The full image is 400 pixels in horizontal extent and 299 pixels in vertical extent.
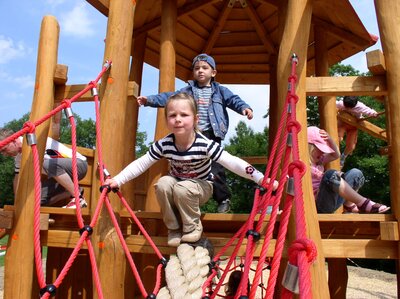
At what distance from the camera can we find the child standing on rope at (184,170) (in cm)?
251

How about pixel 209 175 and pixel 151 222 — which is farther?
pixel 151 222

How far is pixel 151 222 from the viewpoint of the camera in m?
3.45

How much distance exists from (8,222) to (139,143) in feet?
167


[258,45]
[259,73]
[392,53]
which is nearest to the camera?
[392,53]

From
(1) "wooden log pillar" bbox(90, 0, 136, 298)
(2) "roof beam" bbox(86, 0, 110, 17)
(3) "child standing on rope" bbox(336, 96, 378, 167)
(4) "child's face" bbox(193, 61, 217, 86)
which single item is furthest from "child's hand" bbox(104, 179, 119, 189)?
(3) "child standing on rope" bbox(336, 96, 378, 167)

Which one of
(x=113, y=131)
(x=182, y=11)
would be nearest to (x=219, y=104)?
(x=113, y=131)

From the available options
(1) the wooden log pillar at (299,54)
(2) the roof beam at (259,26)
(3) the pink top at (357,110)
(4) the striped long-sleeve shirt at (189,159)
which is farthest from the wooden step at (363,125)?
(4) the striped long-sleeve shirt at (189,159)

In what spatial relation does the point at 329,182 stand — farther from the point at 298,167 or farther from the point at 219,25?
the point at 219,25

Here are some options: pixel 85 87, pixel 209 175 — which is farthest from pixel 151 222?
pixel 85 87

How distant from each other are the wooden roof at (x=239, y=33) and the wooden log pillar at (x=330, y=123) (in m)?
0.22

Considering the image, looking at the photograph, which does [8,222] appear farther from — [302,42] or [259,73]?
[259,73]

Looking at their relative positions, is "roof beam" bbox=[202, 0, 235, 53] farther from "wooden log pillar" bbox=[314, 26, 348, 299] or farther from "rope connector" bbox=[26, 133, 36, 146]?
"rope connector" bbox=[26, 133, 36, 146]

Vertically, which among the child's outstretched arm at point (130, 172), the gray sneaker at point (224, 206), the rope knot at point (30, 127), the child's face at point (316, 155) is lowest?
the gray sneaker at point (224, 206)

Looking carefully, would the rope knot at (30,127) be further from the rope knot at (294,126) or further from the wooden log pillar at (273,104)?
the wooden log pillar at (273,104)
